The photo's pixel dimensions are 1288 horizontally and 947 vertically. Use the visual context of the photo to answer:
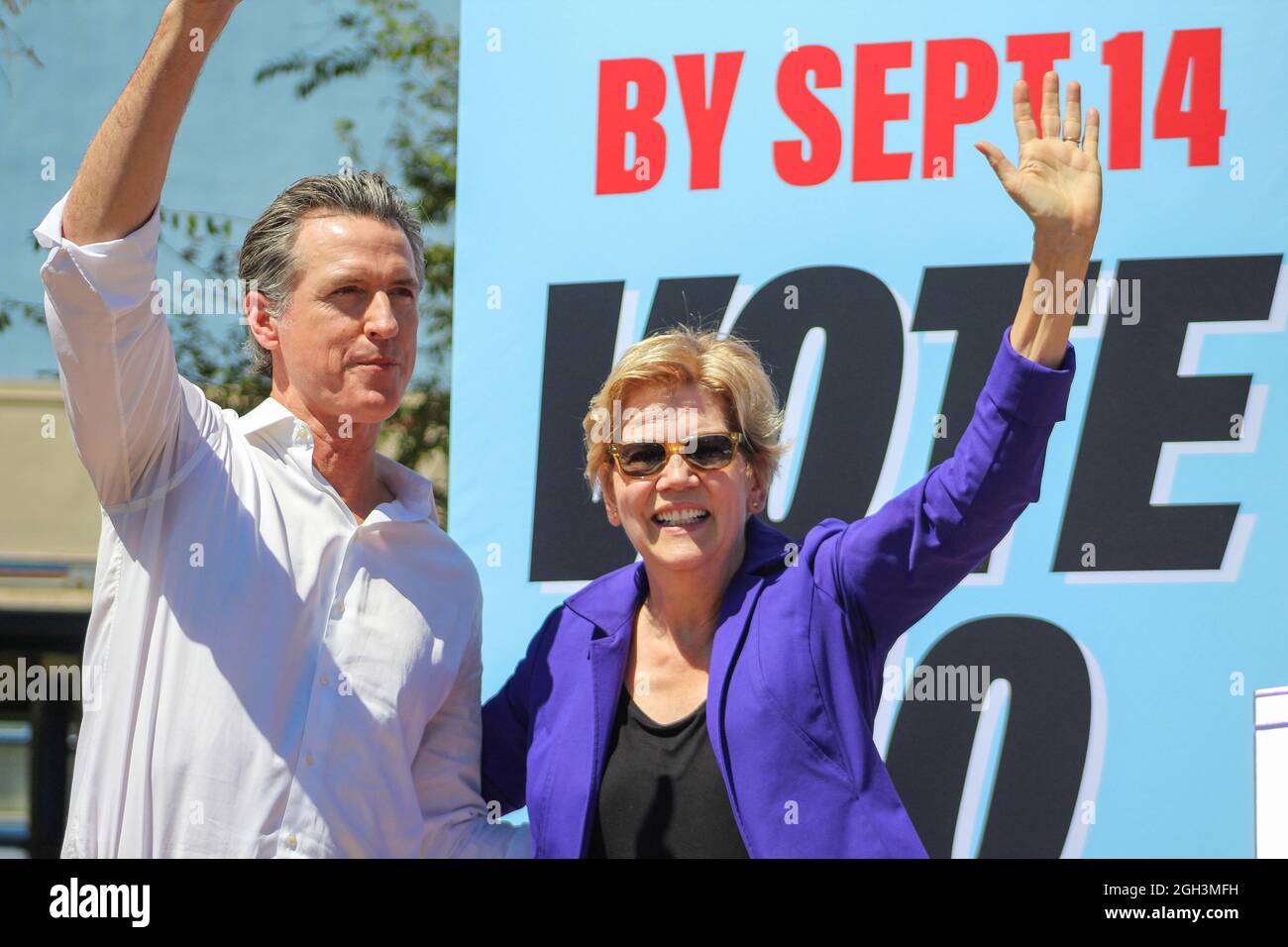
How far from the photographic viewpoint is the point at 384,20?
6.27 m

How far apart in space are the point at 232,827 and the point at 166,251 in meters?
3.81

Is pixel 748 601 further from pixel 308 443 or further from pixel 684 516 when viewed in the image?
pixel 308 443

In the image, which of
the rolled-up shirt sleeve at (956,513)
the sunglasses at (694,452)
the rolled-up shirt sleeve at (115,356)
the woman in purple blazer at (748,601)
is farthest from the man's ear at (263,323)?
the rolled-up shirt sleeve at (956,513)

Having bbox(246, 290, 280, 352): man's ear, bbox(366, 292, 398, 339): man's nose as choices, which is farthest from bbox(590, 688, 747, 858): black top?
bbox(246, 290, 280, 352): man's ear

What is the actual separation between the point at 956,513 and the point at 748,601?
417 mm

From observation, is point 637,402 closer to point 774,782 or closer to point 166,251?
point 774,782

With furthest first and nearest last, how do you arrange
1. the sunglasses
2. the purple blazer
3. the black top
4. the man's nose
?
the man's nose < the sunglasses < the black top < the purple blazer

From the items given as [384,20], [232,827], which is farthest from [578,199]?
[384,20]

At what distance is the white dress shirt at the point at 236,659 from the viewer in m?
2.36

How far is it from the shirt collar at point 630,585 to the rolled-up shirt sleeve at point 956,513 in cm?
15

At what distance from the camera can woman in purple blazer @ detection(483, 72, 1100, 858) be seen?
221cm

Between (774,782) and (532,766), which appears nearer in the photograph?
(774,782)

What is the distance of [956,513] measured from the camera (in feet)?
7.23

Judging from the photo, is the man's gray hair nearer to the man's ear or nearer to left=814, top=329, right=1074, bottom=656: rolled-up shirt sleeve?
the man's ear
